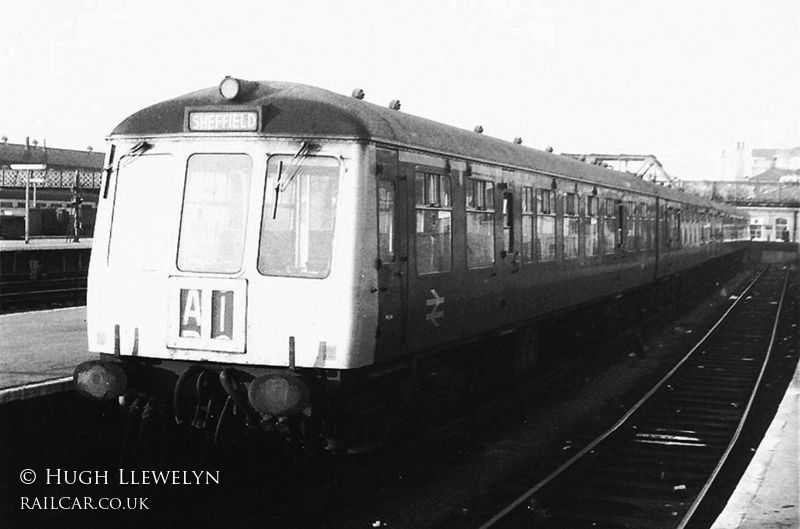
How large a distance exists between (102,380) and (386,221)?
2478 mm

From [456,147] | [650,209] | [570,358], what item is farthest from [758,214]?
[456,147]

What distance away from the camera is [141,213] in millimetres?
7824

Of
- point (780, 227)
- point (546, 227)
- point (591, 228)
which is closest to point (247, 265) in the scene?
point (546, 227)

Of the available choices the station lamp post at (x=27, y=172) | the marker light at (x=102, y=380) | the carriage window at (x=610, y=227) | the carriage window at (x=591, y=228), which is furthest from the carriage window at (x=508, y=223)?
the station lamp post at (x=27, y=172)

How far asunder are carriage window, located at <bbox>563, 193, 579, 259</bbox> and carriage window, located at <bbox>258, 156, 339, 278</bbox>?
6415 millimetres

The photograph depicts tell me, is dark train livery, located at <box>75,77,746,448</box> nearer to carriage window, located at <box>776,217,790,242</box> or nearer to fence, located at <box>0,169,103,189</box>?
fence, located at <box>0,169,103,189</box>

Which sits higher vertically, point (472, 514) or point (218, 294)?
point (218, 294)

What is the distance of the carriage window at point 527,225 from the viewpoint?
37.7 feet

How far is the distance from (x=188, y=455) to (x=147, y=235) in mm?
2060

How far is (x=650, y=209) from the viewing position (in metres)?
20.7

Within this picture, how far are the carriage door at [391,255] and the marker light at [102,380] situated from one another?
6.52ft

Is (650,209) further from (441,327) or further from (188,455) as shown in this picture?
(188,455)

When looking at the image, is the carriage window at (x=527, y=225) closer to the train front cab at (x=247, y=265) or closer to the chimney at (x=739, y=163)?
the train front cab at (x=247, y=265)

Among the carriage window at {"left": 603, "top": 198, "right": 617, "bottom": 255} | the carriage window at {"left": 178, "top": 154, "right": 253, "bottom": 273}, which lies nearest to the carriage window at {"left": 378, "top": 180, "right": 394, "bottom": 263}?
the carriage window at {"left": 178, "top": 154, "right": 253, "bottom": 273}
